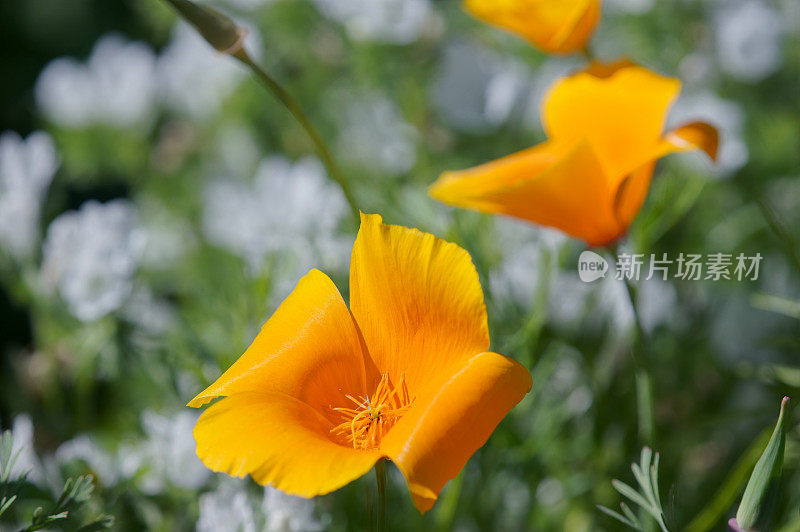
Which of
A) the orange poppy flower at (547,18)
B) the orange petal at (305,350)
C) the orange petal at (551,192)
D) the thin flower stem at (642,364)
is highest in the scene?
the orange poppy flower at (547,18)

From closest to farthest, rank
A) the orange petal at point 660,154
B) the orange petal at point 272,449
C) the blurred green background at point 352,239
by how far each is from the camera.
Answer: the orange petal at point 272,449, the orange petal at point 660,154, the blurred green background at point 352,239

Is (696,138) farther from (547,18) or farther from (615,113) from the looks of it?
(547,18)

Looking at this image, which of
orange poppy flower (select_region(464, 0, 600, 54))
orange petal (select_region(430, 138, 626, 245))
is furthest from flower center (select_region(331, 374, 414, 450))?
orange poppy flower (select_region(464, 0, 600, 54))

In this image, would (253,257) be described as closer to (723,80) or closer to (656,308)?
(656,308)

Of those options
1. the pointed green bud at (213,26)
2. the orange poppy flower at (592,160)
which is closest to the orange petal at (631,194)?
the orange poppy flower at (592,160)

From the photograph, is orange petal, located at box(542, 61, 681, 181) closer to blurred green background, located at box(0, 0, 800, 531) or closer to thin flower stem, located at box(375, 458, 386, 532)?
blurred green background, located at box(0, 0, 800, 531)

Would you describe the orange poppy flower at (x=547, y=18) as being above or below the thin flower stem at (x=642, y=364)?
above

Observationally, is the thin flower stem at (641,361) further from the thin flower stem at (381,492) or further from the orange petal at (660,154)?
the thin flower stem at (381,492)
